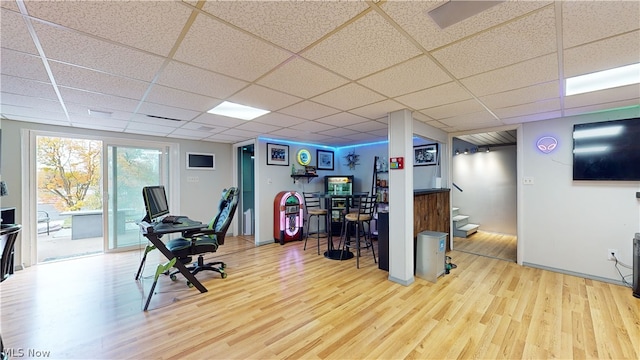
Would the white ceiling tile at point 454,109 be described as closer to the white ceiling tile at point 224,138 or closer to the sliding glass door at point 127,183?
the white ceiling tile at point 224,138

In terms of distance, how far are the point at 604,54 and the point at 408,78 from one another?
1.28 meters

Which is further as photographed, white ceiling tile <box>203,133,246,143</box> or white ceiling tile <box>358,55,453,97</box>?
white ceiling tile <box>203,133,246,143</box>

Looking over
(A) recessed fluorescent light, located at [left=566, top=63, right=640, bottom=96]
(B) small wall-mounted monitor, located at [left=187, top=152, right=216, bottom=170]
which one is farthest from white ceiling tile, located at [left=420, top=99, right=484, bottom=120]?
(B) small wall-mounted monitor, located at [left=187, top=152, right=216, bottom=170]

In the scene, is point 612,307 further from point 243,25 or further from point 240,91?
point 240,91

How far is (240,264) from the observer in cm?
390

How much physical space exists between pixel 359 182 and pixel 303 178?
57.1 inches

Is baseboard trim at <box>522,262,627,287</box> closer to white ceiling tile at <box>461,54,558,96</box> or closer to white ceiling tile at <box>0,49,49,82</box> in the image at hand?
white ceiling tile at <box>461,54,558,96</box>

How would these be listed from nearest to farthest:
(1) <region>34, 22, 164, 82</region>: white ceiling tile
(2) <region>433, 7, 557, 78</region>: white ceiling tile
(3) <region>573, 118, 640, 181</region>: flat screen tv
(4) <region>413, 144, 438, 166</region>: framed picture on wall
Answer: (2) <region>433, 7, 557, 78</region>: white ceiling tile
(1) <region>34, 22, 164, 82</region>: white ceiling tile
(3) <region>573, 118, 640, 181</region>: flat screen tv
(4) <region>413, 144, 438, 166</region>: framed picture on wall

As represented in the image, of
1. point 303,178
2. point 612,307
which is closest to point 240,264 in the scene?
point 303,178

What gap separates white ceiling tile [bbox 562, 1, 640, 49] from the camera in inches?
48.4

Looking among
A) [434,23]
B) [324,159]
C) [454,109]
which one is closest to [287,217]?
[324,159]

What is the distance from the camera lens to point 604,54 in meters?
1.69

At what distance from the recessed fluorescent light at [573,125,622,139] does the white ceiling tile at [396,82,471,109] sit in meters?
2.08

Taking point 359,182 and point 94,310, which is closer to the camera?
point 94,310
